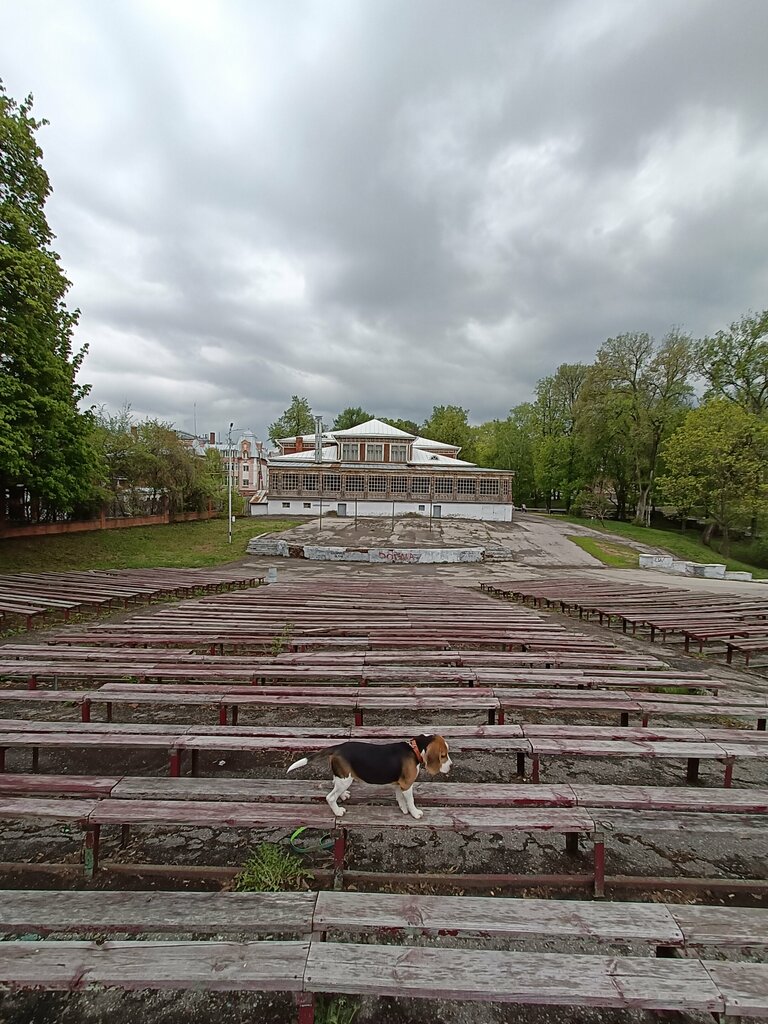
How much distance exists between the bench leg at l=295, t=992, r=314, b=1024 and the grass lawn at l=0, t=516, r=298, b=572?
67.6ft

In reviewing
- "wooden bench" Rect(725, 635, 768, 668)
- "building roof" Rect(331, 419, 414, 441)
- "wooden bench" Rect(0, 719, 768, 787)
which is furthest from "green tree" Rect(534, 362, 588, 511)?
"wooden bench" Rect(0, 719, 768, 787)

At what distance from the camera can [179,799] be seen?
310 cm

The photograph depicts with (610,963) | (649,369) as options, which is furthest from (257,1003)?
(649,369)

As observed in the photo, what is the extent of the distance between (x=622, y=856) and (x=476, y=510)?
40915 mm

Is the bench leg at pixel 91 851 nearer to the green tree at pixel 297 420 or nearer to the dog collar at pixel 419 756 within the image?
the dog collar at pixel 419 756

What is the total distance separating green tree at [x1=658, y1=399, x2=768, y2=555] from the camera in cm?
3078

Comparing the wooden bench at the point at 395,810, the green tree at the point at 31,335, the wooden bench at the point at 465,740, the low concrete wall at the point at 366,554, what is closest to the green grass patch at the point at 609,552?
the low concrete wall at the point at 366,554

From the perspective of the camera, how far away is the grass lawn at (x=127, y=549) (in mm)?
19266

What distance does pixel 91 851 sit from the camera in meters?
2.81

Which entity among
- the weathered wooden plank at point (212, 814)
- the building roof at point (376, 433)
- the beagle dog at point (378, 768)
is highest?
the building roof at point (376, 433)

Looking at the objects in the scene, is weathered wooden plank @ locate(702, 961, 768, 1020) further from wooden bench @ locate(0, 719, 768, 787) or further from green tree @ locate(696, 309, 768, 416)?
green tree @ locate(696, 309, 768, 416)

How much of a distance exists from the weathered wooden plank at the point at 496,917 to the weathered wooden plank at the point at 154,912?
19 cm

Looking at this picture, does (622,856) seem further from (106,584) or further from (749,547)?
(749,547)

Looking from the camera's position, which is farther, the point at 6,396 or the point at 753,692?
the point at 6,396
